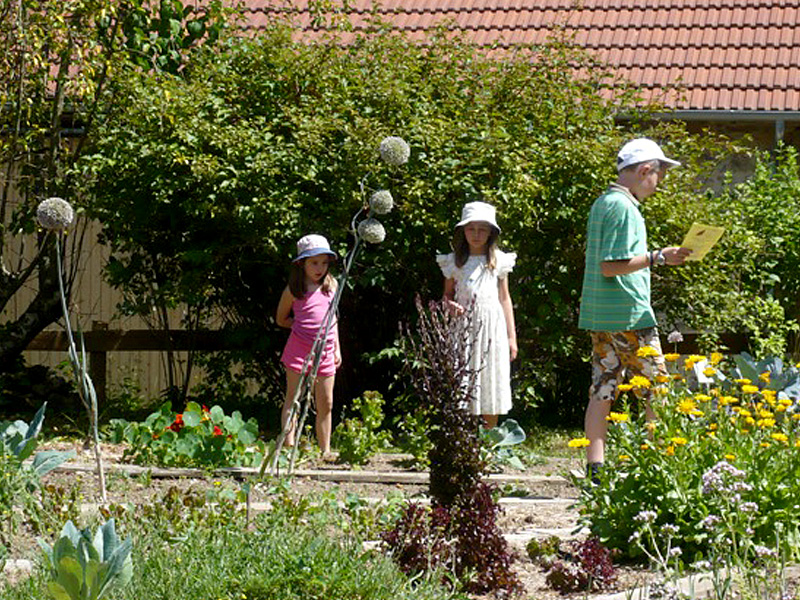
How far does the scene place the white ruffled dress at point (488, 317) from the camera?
7.84m

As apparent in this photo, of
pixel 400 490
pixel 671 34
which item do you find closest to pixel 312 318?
pixel 400 490

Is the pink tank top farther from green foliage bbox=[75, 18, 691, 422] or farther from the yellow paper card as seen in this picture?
the yellow paper card

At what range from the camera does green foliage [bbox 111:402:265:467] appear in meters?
7.14

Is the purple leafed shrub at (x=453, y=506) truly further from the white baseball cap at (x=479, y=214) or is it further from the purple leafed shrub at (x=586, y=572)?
the white baseball cap at (x=479, y=214)

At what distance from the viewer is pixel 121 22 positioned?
33.3ft

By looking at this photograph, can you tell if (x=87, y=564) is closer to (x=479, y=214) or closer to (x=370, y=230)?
(x=370, y=230)

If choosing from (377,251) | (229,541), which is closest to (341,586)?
(229,541)

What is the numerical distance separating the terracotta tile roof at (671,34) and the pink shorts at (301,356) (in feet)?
15.8

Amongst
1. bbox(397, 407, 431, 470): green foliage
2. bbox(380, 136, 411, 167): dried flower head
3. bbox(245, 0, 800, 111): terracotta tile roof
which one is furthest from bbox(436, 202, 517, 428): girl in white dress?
bbox(245, 0, 800, 111): terracotta tile roof

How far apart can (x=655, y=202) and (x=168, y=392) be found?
4292 millimetres

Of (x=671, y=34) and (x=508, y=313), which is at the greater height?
(x=671, y=34)

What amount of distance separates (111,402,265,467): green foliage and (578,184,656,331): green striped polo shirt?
200cm

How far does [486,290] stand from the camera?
786cm

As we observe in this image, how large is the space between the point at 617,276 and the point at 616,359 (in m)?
0.39
